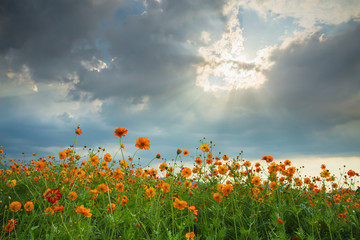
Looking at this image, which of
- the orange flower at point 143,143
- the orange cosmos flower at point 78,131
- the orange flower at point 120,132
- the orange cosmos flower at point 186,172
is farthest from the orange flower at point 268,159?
the orange cosmos flower at point 78,131

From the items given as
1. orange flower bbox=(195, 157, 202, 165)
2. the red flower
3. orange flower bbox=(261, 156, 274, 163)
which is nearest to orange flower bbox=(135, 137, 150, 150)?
the red flower

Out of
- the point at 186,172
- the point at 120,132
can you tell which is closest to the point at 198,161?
the point at 186,172

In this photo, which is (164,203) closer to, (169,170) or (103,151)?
(169,170)

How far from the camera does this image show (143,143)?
10.5ft

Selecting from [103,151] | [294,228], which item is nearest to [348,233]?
[294,228]

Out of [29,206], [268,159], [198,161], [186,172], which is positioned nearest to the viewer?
[29,206]

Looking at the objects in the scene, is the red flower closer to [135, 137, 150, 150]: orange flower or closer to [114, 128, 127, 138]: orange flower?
[114, 128, 127, 138]: orange flower

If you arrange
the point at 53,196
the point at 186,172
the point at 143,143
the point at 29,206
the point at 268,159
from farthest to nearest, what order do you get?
the point at 268,159 → the point at 186,172 → the point at 143,143 → the point at 29,206 → the point at 53,196

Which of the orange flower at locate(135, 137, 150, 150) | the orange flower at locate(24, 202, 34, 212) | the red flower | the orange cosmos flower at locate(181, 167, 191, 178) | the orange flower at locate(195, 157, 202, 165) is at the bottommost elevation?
the orange flower at locate(24, 202, 34, 212)

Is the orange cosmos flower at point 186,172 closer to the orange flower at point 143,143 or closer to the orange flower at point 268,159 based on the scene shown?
the orange flower at point 143,143

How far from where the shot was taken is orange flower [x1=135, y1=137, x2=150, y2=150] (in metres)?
3.15

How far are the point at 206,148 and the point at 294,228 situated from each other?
2122 mm

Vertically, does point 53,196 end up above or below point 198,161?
below

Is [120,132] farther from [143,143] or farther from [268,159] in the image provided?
[268,159]
